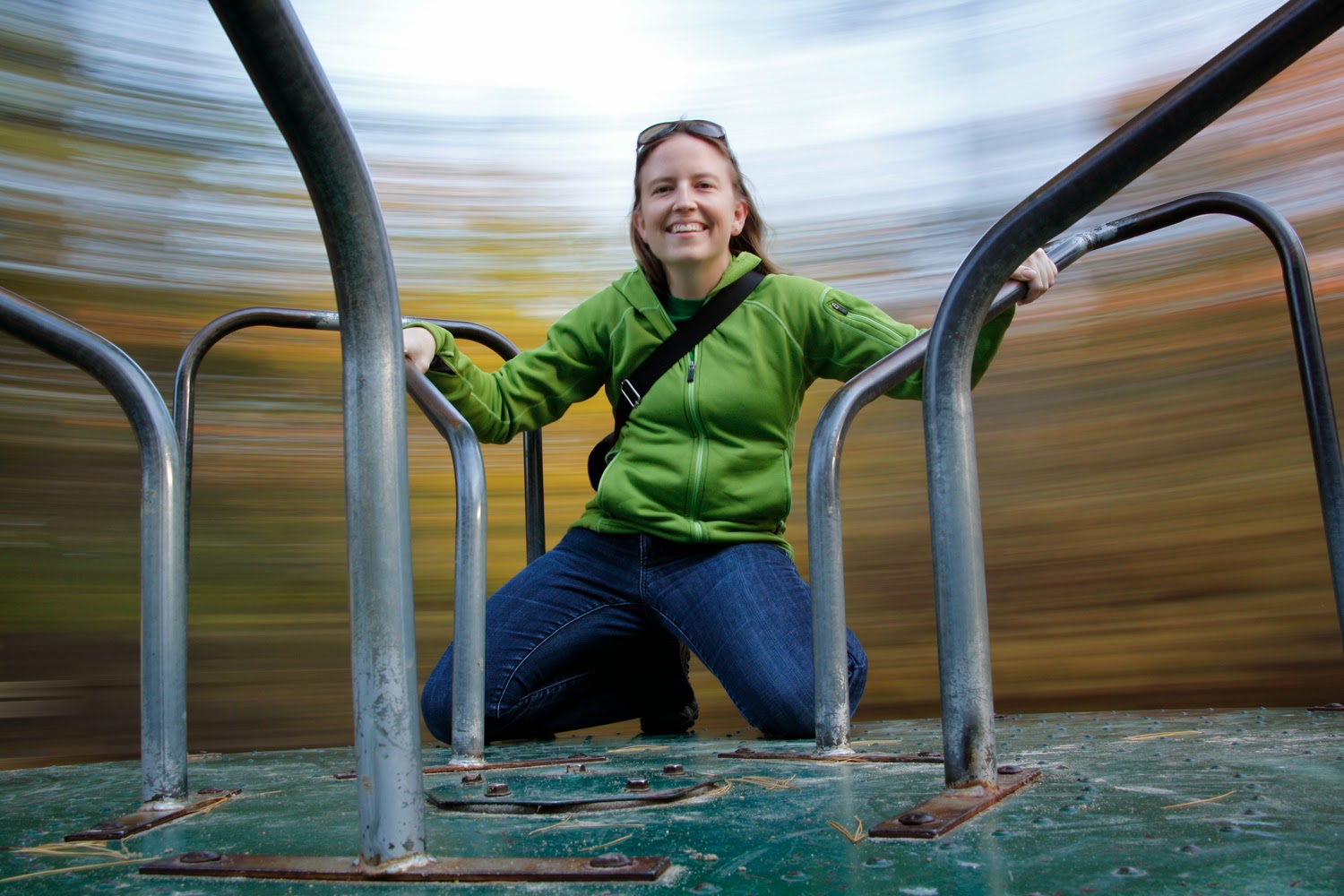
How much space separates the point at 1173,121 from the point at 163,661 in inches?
33.5

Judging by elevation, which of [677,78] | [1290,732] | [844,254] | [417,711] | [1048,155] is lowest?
[1290,732]

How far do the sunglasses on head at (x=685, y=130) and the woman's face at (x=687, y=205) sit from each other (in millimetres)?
17

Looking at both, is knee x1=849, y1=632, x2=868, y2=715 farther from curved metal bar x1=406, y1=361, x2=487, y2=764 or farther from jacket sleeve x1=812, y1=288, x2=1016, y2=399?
curved metal bar x1=406, y1=361, x2=487, y2=764

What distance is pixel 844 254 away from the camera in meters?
3.25

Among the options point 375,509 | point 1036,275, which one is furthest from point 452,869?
point 1036,275

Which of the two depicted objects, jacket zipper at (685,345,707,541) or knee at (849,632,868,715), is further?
jacket zipper at (685,345,707,541)

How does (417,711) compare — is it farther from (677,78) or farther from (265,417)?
(677,78)

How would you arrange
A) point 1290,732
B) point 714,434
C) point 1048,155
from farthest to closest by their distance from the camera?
point 1048,155
point 714,434
point 1290,732

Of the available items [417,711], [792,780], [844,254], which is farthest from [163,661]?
[844,254]

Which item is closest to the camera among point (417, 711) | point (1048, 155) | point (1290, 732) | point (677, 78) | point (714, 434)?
point (417, 711)

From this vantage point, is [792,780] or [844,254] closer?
Answer: [792,780]

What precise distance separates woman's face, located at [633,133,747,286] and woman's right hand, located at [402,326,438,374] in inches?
18.3

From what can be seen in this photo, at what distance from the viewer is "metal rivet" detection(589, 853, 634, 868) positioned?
64 cm

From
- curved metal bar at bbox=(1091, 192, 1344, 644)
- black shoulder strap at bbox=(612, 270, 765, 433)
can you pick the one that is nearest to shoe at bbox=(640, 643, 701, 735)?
black shoulder strap at bbox=(612, 270, 765, 433)
